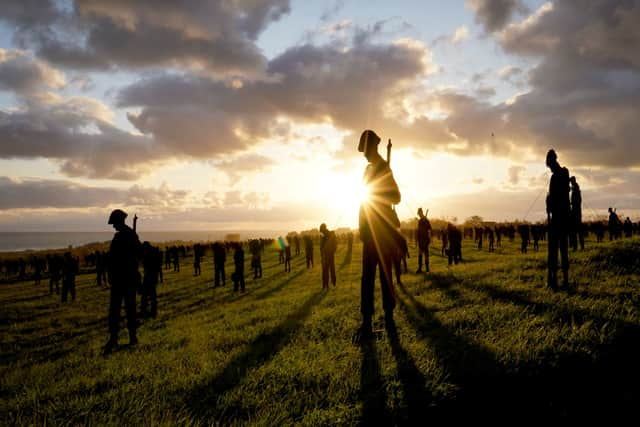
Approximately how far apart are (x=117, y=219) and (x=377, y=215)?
562 centimetres

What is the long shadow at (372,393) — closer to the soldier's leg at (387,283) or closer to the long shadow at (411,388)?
the long shadow at (411,388)

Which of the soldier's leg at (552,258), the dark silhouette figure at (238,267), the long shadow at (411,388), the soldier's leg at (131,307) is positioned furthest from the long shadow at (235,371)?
the dark silhouette figure at (238,267)

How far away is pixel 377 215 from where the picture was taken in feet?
17.8

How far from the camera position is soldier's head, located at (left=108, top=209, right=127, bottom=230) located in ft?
25.4

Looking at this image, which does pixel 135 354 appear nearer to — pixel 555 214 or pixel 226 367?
pixel 226 367

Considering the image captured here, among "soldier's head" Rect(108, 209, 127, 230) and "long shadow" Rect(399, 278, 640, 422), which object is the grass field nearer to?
"long shadow" Rect(399, 278, 640, 422)

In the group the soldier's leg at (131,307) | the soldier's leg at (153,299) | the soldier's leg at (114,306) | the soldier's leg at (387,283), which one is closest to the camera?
the soldier's leg at (387,283)

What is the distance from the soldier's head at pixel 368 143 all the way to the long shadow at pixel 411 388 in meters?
2.83

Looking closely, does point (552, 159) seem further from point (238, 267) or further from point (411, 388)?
point (238, 267)

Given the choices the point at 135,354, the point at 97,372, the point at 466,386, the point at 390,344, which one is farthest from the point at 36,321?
the point at 466,386

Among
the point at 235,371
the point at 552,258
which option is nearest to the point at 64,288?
the point at 235,371

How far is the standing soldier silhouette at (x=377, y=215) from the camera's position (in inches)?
213

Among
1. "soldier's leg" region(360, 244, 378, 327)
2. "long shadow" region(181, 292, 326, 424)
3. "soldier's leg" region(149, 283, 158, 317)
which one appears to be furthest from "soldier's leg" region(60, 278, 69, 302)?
"soldier's leg" region(360, 244, 378, 327)

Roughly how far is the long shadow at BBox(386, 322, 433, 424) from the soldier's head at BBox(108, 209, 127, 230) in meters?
6.16
